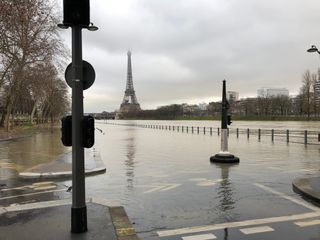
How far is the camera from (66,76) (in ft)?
22.9

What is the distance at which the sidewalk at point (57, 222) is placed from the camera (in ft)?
21.6

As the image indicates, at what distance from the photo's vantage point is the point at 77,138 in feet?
21.7

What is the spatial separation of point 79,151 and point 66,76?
4.17ft

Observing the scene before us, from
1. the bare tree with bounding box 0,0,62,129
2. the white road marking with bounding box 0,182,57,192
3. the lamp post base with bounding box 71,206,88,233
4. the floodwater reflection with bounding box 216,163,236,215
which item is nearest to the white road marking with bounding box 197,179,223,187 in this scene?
the floodwater reflection with bounding box 216,163,236,215

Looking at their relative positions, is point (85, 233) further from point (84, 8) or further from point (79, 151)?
point (84, 8)

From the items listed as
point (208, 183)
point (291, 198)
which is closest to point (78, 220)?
point (291, 198)

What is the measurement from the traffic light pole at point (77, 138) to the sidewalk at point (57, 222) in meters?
0.28

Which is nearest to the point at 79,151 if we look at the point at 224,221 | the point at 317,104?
the point at 224,221

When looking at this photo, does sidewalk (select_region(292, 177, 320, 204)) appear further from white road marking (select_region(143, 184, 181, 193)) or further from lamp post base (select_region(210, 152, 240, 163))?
lamp post base (select_region(210, 152, 240, 163))

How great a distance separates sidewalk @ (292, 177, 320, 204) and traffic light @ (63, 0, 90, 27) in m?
6.23

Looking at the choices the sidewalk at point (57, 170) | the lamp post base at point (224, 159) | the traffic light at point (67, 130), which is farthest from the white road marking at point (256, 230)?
the lamp post base at point (224, 159)

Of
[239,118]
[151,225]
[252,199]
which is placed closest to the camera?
[151,225]

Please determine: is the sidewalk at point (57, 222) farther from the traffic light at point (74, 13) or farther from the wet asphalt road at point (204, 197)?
the traffic light at point (74, 13)

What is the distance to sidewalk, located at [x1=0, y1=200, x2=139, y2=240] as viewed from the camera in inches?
260
